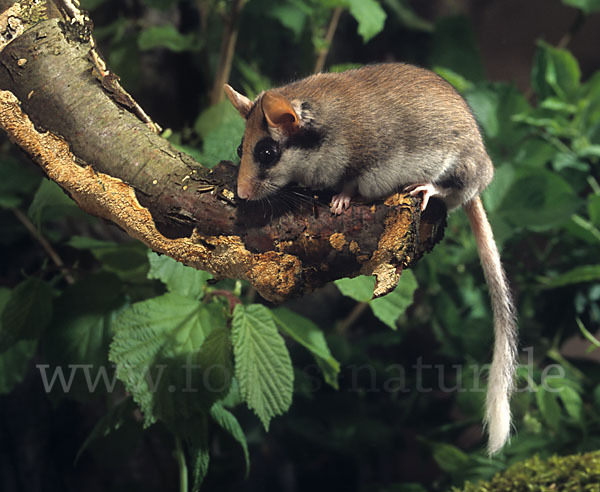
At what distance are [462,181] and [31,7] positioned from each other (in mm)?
703

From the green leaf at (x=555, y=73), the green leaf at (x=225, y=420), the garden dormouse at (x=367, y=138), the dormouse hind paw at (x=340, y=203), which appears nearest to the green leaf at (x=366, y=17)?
the garden dormouse at (x=367, y=138)

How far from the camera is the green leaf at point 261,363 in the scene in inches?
39.3

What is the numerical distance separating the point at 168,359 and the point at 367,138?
20.1 inches

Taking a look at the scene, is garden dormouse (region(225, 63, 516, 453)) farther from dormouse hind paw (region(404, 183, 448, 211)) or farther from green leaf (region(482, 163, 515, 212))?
green leaf (region(482, 163, 515, 212))

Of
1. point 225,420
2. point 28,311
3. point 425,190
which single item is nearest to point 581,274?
point 425,190

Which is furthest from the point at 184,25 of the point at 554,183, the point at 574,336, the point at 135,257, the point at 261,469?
the point at 574,336

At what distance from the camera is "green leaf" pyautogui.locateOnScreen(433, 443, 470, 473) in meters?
1.40

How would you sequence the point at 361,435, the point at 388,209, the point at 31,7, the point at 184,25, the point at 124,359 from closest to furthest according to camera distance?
1. the point at 388,209
2. the point at 31,7
3. the point at 124,359
4. the point at 361,435
5. the point at 184,25

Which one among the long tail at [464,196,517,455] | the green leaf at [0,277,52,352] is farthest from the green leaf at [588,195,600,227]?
the green leaf at [0,277,52,352]

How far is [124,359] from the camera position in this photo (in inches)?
39.9

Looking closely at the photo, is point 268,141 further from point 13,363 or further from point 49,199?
point 13,363

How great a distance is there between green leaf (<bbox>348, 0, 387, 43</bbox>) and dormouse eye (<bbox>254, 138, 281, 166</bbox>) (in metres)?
0.59

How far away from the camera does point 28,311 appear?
1160mm

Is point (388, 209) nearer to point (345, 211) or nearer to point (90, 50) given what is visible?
point (345, 211)
